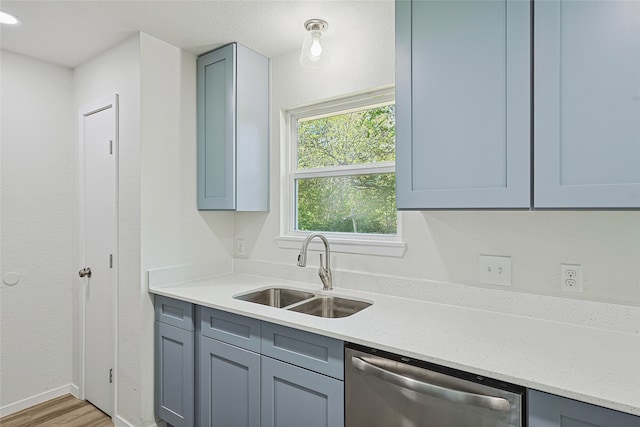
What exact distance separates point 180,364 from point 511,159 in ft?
6.37

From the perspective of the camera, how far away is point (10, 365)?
2361 millimetres

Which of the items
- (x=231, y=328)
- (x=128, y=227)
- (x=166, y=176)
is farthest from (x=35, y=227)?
(x=231, y=328)

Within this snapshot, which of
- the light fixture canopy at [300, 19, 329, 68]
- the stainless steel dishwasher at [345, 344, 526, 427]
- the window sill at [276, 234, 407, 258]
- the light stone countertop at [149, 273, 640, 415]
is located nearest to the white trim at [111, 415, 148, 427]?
the light stone countertop at [149, 273, 640, 415]

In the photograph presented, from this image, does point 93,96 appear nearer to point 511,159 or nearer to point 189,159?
point 189,159

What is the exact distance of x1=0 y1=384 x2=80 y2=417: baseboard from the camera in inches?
92.7

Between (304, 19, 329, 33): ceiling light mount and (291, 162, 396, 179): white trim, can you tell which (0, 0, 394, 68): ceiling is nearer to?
(304, 19, 329, 33): ceiling light mount

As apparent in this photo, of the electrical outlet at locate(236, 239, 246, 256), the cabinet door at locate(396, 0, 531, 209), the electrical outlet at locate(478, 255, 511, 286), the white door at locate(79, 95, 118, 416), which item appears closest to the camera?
the cabinet door at locate(396, 0, 531, 209)

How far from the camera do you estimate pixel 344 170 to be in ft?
7.23

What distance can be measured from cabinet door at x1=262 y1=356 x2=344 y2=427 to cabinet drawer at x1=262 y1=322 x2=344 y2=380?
3 centimetres

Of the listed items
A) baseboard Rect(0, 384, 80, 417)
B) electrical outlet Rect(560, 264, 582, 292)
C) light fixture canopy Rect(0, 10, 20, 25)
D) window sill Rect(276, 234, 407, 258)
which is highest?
light fixture canopy Rect(0, 10, 20, 25)

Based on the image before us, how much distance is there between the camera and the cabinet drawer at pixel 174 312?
6.45ft

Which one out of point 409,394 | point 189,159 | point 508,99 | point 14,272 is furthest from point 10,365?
point 508,99

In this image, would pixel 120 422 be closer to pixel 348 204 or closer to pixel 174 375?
pixel 174 375

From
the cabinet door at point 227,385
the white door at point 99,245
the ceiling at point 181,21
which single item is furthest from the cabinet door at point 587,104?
the white door at point 99,245
